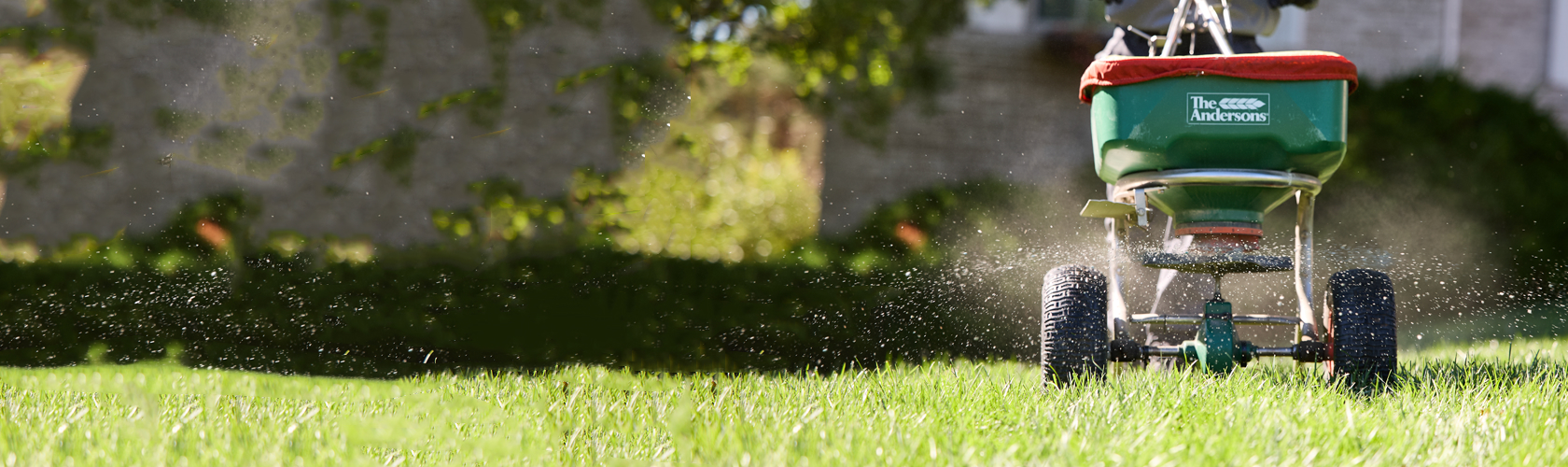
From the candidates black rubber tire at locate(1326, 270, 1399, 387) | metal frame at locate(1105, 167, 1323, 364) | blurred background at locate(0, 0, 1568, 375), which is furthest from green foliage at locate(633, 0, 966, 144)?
black rubber tire at locate(1326, 270, 1399, 387)

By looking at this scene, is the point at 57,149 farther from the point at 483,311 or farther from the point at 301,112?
the point at 483,311

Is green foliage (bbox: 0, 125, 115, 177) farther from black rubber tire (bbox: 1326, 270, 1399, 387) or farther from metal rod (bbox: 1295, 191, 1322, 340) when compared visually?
black rubber tire (bbox: 1326, 270, 1399, 387)

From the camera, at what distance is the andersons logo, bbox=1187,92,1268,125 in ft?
8.04

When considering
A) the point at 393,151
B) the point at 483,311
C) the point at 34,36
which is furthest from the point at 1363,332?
the point at 34,36

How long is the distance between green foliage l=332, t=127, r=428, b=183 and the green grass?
2.73m

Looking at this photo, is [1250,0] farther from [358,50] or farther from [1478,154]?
[358,50]

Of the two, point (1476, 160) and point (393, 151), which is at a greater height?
point (393, 151)

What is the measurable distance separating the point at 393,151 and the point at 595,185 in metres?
0.96

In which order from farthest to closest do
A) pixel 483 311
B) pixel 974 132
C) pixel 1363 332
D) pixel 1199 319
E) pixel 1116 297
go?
pixel 974 132 < pixel 483 311 < pixel 1116 297 < pixel 1199 319 < pixel 1363 332

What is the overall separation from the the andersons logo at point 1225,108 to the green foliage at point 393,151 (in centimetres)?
410

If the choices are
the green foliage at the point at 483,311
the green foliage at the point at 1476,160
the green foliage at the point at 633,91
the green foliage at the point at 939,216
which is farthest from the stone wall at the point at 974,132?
the green foliage at the point at 483,311

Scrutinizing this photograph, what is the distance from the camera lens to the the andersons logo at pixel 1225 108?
96.4 inches

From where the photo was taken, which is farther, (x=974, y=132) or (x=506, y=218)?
(x=974, y=132)

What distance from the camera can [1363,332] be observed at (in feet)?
8.39
